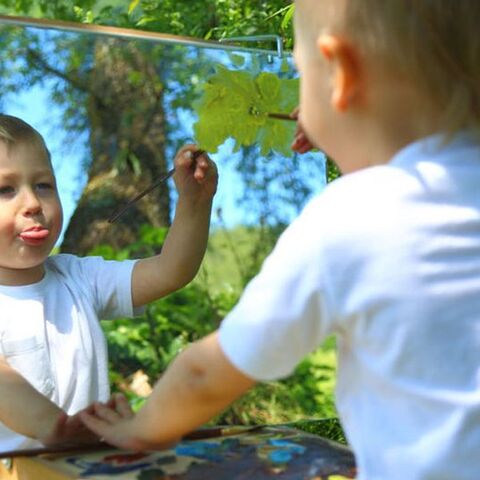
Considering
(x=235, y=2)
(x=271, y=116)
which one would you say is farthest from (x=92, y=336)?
(x=235, y=2)

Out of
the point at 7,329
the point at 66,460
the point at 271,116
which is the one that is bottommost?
the point at 66,460

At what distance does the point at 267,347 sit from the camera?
0.88 meters

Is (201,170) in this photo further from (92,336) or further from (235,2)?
(235,2)

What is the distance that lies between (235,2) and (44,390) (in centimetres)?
148

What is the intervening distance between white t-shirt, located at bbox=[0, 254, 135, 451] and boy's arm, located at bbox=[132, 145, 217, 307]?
30 millimetres

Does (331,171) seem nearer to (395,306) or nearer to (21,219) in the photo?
(21,219)

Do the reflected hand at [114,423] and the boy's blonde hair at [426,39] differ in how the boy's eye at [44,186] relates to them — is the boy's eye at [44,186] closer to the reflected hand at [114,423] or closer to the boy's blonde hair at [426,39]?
the reflected hand at [114,423]

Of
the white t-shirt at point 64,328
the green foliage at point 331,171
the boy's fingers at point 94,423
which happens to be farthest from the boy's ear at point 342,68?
the green foliage at point 331,171

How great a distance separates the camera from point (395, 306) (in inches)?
34.0

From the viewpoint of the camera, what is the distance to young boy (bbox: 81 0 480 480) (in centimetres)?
86

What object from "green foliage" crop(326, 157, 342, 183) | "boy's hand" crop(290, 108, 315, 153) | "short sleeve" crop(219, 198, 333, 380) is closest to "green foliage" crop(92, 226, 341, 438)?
"green foliage" crop(326, 157, 342, 183)

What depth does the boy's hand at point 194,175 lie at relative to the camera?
1.57m

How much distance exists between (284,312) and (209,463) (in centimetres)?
40

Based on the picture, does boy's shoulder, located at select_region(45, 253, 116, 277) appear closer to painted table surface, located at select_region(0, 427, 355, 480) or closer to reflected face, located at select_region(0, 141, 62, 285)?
reflected face, located at select_region(0, 141, 62, 285)
